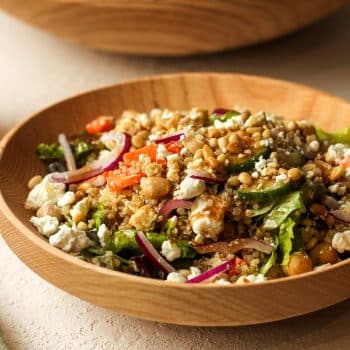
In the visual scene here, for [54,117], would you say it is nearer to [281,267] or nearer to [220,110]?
[220,110]

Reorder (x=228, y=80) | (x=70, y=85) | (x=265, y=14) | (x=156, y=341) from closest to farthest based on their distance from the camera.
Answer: (x=156, y=341) → (x=228, y=80) → (x=265, y=14) → (x=70, y=85)

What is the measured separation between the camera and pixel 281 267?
212 cm

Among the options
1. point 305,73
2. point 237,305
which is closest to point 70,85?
point 305,73

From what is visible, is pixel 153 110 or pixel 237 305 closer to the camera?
pixel 237 305

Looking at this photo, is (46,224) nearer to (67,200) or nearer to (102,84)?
(67,200)

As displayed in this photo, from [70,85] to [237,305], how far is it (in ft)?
7.05

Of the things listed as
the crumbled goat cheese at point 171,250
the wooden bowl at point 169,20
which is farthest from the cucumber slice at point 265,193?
the wooden bowl at point 169,20

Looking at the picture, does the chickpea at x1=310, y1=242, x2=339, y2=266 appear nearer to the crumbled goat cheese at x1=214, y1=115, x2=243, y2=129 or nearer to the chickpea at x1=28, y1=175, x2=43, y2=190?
the crumbled goat cheese at x1=214, y1=115, x2=243, y2=129

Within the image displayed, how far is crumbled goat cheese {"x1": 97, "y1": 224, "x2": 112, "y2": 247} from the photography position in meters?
2.19

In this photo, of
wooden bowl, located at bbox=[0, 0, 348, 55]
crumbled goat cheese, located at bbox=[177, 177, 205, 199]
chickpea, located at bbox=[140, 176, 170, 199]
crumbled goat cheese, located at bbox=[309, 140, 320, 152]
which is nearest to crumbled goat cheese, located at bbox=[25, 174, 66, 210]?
chickpea, located at bbox=[140, 176, 170, 199]

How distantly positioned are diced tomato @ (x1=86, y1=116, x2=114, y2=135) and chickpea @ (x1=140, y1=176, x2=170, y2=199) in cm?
66

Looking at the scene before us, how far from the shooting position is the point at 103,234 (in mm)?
2193

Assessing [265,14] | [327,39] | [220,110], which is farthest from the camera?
[327,39]

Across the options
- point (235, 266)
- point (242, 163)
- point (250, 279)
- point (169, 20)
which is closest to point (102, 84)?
point (169, 20)
